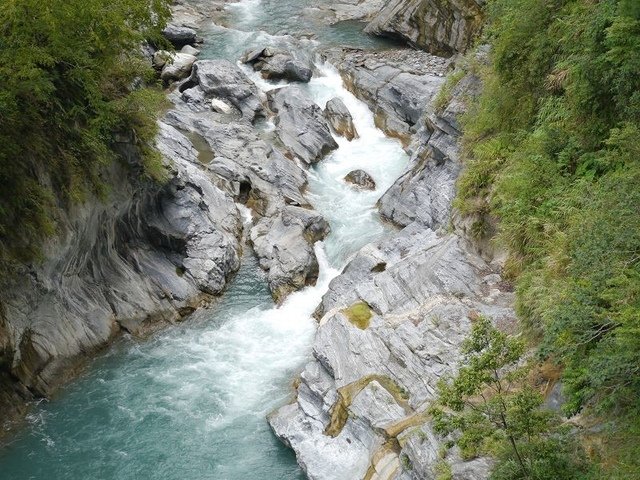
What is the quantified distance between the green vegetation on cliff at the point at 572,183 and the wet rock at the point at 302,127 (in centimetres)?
1015

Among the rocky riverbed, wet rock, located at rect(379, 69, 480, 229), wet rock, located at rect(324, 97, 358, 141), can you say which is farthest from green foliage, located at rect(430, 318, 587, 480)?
wet rock, located at rect(324, 97, 358, 141)

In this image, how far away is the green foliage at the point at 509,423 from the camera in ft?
33.0

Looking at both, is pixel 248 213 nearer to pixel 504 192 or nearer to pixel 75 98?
pixel 75 98

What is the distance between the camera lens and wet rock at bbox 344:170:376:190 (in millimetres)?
28142

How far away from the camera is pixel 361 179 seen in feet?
93.0

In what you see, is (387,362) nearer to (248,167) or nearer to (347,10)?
(248,167)

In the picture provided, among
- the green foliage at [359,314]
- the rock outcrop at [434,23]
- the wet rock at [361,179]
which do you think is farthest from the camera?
the rock outcrop at [434,23]

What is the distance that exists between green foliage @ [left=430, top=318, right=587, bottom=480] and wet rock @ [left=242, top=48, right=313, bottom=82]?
1111 inches

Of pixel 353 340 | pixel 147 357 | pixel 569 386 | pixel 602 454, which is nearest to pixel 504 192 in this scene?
pixel 353 340

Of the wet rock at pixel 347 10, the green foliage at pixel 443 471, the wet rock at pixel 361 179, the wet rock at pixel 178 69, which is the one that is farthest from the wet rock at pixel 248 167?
the wet rock at pixel 347 10

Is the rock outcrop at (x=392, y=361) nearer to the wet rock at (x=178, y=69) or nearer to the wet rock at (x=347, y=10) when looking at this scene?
the wet rock at (x=178, y=69)

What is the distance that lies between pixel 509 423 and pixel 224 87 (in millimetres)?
26955

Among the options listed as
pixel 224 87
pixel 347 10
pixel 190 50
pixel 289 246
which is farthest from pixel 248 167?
pixel 347 10

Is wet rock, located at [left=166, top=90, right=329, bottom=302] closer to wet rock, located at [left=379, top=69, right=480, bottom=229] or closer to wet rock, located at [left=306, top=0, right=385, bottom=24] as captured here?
wet rock, located at [left=379, top=69, right=480, bottom=229]
